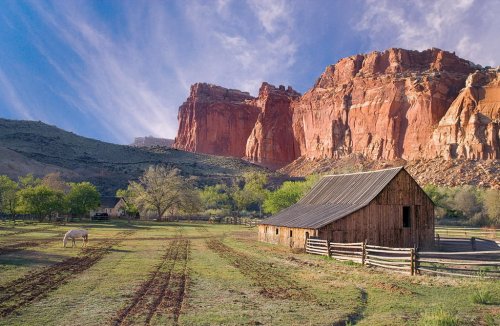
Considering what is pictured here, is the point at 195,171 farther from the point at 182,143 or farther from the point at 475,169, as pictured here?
the point at 182,143

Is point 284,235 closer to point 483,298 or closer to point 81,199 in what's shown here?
point 483,298

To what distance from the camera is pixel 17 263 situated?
18.2m

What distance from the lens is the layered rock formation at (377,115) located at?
95.1 metres

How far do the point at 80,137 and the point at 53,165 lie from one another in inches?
1152

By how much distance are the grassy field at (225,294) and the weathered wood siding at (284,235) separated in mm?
6259

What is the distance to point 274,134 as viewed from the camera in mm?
159250

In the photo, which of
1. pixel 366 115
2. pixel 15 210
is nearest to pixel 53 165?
pixel 15 210

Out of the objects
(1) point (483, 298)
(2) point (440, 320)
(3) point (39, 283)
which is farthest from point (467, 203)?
(3) point (39, 283)

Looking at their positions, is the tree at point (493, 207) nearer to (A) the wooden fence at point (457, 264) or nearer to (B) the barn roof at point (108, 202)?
(A) the wooden fence at point (457, 264)

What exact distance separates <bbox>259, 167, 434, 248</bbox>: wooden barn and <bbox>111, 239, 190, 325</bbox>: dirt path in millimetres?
10320

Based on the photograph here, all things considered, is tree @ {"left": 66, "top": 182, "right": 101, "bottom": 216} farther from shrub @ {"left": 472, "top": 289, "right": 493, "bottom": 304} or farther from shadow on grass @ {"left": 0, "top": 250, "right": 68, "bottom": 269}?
shrub @ {"left": 472, "top": 289, "right": 493, "bottom": 304}

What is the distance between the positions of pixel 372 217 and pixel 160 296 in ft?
56.8

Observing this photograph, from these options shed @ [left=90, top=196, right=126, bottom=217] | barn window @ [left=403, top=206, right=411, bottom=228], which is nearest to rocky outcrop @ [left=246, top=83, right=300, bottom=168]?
shed @ [left=90, top=196, right=126, bottom=217]

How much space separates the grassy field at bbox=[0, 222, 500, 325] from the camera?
9.99m
